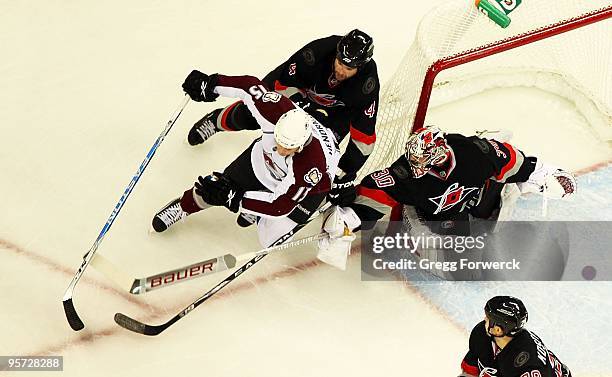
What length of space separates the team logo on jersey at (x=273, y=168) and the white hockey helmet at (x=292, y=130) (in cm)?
28

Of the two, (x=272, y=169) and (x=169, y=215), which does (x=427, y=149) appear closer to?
(x=272, y=169)

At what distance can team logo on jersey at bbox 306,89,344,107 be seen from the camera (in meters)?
3.84

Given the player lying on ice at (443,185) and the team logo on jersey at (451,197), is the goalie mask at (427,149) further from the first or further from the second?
the team logo on jersey at (451,197)

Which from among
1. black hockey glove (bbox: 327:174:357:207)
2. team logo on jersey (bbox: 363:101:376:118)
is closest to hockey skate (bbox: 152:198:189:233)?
black hockey glove (bbox: 327:174:357:207)

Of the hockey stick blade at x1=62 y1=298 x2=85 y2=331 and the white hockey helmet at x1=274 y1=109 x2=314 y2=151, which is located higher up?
the white hockey helmet at x1=274 y1=109 x2=314 y2=151

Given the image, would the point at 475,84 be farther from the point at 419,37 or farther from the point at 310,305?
the point at 310,305

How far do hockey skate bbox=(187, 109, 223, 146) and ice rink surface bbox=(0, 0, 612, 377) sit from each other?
0.22ft

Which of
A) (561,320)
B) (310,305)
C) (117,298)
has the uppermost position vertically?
(561,320)

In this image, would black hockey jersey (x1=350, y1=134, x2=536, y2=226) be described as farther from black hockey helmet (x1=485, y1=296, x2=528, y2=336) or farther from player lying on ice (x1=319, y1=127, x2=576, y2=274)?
black hockey helmet (x1=485, y1=296, x2=528, y2=336)

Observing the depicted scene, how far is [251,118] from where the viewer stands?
13.1 feet

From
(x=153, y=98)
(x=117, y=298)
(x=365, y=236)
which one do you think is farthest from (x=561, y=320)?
(x=153, y=98)

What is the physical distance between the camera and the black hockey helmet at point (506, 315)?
2.90 meters

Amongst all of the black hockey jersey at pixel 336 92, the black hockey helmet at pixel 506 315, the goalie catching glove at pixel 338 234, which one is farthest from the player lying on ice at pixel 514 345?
the black hockey jersey at pixel 336 92

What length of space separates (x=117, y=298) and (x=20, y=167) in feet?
2.94
